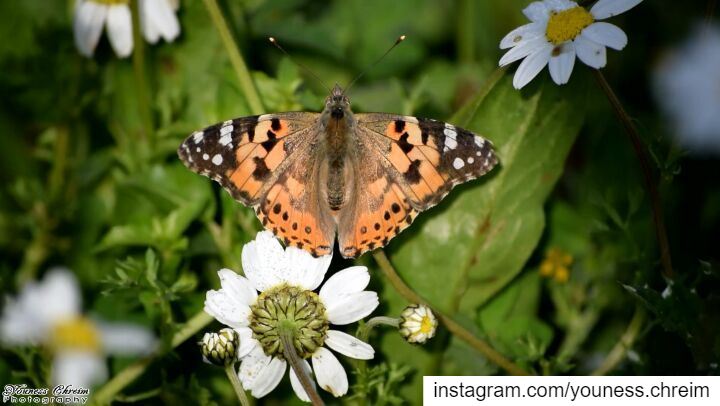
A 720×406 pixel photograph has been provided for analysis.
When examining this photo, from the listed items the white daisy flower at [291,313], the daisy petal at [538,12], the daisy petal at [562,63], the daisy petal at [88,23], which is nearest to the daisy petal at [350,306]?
the white daisy flower at [291,313]

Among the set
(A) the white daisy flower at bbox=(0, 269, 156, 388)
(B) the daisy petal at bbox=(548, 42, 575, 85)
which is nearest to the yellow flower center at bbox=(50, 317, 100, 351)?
(A) the white daisy flower at bbox=(0, 269, 156, 388)

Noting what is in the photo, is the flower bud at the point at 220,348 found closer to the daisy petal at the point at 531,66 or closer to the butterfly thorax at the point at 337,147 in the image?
the butterfly thorax at the point at 337,147

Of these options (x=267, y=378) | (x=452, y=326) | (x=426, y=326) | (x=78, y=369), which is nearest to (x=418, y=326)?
(x=426, y=326)

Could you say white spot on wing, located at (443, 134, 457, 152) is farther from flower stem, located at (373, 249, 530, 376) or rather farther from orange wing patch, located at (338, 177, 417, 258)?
flower stem, located at (373, 249, 530, 376)

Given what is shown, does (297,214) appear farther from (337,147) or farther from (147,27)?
(147,27)

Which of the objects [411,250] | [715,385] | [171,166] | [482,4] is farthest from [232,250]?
[482,4]

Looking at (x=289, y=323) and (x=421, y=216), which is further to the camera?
(x=421, y=216)
